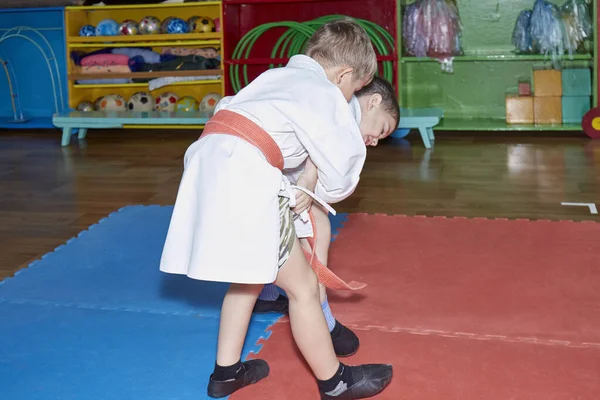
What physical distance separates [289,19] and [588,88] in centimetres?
228

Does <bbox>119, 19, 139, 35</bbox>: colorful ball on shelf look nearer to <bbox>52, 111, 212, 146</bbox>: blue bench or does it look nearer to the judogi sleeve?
<bbox>52, 111, 212, 146</bbox>: blue bench

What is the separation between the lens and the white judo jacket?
158 cm

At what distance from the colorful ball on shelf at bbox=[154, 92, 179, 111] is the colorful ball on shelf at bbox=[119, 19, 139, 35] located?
20.8 inches

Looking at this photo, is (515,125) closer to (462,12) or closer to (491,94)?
(491,94)

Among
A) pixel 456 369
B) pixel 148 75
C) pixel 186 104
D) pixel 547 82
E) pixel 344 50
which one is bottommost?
pixel 456 369

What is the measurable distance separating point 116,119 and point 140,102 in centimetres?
48

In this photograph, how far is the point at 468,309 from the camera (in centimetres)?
223

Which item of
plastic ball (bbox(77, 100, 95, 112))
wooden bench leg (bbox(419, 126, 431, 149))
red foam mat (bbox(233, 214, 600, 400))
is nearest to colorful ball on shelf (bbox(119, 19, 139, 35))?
plastic ball (bbox(77, 100, 95, 112))

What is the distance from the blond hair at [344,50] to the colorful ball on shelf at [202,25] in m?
4.11

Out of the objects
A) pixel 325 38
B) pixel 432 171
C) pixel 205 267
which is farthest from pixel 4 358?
pixel 432 171

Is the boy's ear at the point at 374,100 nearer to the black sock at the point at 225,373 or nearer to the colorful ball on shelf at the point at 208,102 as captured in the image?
the black sock at the point at 225,373

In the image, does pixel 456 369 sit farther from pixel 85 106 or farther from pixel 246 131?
pixel 85 106

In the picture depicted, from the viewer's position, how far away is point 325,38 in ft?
5.71

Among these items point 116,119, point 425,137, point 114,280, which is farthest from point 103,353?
point 116,119
